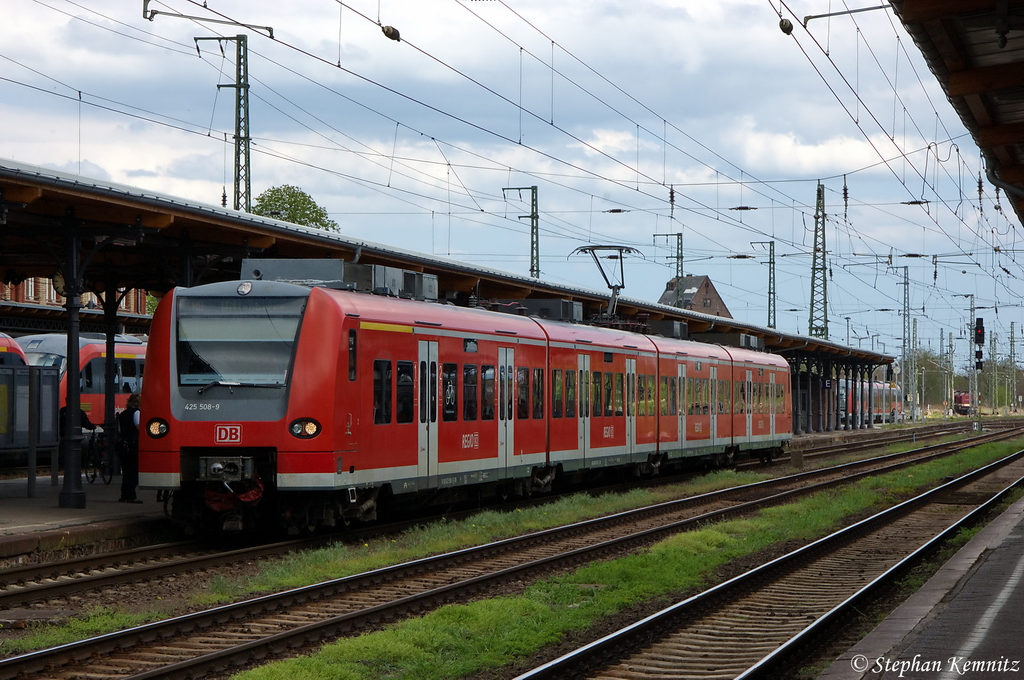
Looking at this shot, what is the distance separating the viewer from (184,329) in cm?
1457

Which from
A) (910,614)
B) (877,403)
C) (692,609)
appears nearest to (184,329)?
(692,609)

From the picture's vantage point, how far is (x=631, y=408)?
24.7m

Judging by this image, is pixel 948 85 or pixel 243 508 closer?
pixel 948 85

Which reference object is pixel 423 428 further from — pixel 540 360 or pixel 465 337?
pixel 540 360

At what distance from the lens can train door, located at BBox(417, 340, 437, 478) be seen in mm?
16453

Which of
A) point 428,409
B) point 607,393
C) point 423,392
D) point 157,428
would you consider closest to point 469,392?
point 428,409

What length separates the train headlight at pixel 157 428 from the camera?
14.3 meters

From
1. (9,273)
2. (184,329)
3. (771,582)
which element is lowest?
(771,582)

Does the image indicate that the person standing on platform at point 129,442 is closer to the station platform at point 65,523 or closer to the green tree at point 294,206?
the station platform at point 65,523

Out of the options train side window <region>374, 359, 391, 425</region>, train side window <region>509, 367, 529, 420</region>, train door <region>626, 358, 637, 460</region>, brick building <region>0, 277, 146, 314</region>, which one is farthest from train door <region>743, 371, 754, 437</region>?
brick building <region>0, 277, 146, 314</region>

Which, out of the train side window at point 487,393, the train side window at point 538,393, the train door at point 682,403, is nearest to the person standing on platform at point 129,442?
the train side window at point 487,393

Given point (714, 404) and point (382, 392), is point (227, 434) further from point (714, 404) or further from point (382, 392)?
point (714, 404)

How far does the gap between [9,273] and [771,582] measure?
52.3ft

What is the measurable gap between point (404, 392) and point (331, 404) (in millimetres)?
1984
